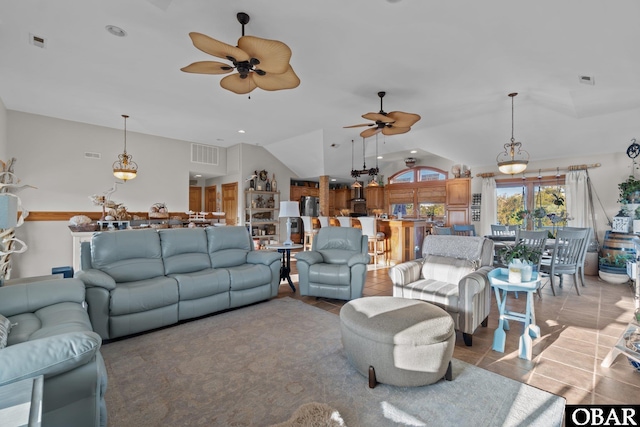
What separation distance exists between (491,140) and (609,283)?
3.23m

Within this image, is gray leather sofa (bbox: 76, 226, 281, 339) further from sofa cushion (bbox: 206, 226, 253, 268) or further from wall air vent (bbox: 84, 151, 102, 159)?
wall air vent (bbox: 84, 151, 102, 159)

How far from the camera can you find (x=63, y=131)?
5609mm

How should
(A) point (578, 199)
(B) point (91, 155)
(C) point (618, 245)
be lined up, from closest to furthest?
Answer: (C) point (618, 245) → (B) point (91, 155) → (A) point (578, 199)

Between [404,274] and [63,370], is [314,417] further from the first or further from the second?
[404,274]

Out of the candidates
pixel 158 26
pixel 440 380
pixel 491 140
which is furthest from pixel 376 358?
pixel 491 140

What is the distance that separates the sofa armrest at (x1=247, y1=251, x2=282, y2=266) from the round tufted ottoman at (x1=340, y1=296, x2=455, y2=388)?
1.95m


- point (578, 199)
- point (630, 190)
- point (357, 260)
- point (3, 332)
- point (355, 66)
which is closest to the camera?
point (3, 332)

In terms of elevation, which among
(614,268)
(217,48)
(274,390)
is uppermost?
(217,48)

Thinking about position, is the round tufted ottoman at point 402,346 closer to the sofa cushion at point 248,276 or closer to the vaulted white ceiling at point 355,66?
the sofa cushion at point 248,276

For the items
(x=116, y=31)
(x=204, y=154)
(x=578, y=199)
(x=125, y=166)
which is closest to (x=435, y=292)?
(x=116, y=31)

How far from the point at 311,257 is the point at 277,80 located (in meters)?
2.25

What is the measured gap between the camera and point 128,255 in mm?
3246

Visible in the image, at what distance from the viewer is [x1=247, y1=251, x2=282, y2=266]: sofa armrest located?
3.93m

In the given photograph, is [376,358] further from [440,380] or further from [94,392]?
[94,392]
